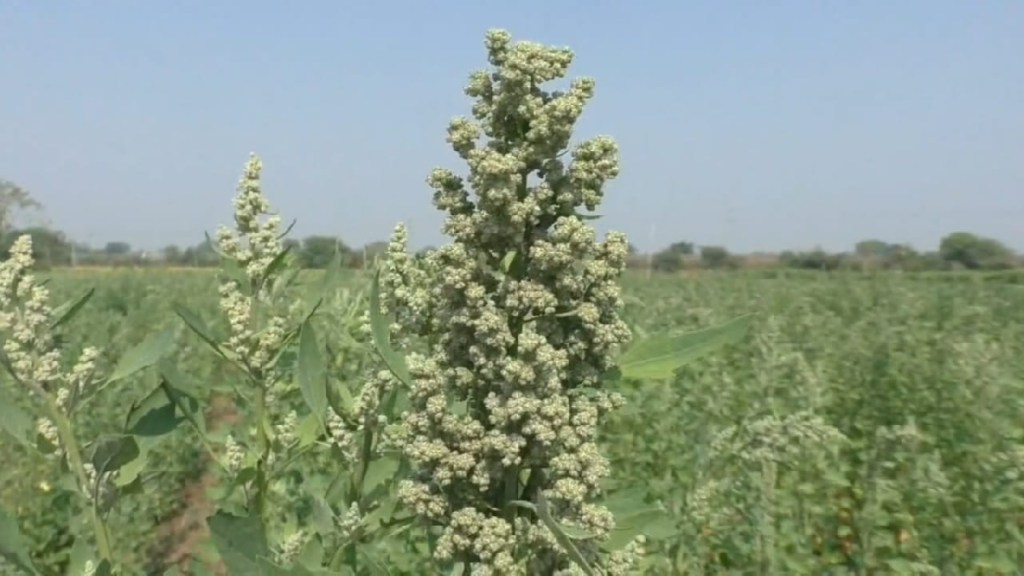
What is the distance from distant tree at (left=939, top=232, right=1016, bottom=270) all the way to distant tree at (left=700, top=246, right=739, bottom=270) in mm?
8360

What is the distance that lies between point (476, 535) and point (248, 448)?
0.96 metres

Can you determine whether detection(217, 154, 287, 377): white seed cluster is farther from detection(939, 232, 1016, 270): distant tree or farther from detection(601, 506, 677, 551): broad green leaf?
detection(939, 232, 1016, 270): distant tree

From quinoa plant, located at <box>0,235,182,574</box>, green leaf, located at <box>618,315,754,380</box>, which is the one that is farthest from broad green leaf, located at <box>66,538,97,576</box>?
green leaf, located at <box>618,315,754,380</box>

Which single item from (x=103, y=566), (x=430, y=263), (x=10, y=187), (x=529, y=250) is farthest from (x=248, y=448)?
(x=10, y=187)

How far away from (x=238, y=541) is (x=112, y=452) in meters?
0.41

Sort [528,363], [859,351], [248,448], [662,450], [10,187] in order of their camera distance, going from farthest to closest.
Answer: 1. [10,187]
2. [859,351]
3. [662,450]
4. [248,448]
5. [528,363]

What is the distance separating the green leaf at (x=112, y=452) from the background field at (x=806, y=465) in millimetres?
375

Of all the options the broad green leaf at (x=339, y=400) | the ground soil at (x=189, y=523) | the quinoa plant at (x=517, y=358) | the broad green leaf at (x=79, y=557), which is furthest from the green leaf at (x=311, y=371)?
the ground soil at (x=189, y=523)

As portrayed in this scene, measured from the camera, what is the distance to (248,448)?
7.19 ft

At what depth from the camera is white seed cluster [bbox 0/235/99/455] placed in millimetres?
1745

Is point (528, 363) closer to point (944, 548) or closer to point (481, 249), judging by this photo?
point (481, 249)

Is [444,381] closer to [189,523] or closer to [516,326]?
[516,326]

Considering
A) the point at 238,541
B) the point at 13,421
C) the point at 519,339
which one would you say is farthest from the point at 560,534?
the point at 13,421

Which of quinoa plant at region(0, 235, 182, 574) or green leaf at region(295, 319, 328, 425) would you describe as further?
quinoa plant at region(0, 235, 182, 574)
